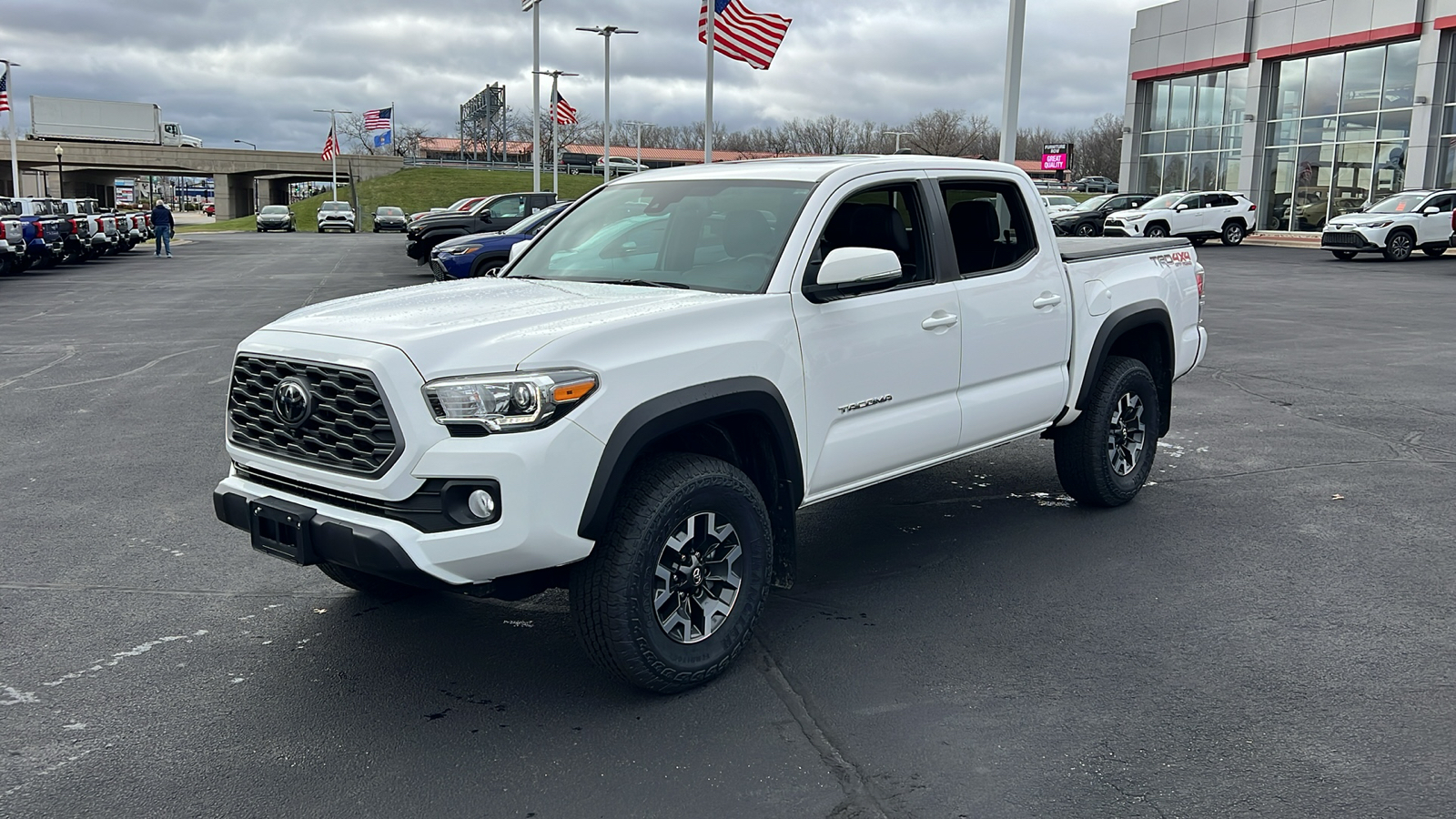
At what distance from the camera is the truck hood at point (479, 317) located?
3.65m

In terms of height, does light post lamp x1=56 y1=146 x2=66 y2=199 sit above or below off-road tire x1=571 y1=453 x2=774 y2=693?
above

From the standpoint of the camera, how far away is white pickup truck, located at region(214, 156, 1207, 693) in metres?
3.60

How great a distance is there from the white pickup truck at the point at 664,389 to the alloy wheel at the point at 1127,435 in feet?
1.87

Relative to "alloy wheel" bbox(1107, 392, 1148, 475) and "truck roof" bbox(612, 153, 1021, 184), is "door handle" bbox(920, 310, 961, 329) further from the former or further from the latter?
"alloy wheel" bbox(1107, 392, 1148, 475)

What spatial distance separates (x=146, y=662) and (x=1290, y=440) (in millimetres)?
7449

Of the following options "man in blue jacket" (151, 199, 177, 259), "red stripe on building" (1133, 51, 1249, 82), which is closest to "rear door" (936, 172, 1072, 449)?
"man in blue jacket" (151, 199, 177, 259)

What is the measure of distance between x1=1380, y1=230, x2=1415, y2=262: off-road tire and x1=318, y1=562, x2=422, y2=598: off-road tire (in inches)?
1175

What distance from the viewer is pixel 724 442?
4355 millimetres

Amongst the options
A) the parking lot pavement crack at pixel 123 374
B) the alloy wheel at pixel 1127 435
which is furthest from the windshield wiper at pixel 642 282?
the parking lot pavement crack at pixel 123 374

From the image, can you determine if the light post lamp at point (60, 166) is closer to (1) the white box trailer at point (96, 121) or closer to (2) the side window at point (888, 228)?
(1) the white box trailer at point (96, 121)

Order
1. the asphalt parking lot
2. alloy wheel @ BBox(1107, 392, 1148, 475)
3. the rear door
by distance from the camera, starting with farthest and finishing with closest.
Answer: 1. alloy wheel @ BBox(1107, 392, 1148, 475)
2. the rear door
3. the asphalt parking lot

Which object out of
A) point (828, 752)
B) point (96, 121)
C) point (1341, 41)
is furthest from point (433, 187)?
point (828, 752)

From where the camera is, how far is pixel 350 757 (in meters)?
3.62

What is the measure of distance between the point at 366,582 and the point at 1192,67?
47.4 meters
